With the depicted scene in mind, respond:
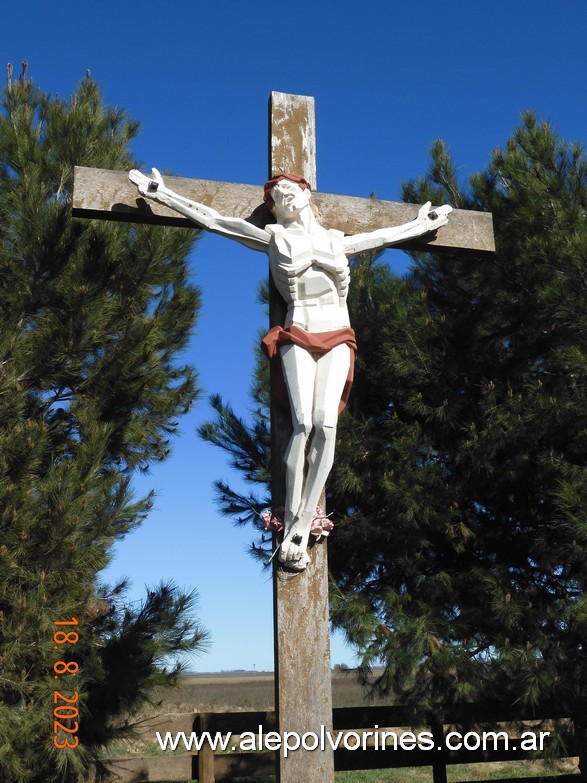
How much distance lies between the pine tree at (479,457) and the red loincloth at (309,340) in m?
2.70

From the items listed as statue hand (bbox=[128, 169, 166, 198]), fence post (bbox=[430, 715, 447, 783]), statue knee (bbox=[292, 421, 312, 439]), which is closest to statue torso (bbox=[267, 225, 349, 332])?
statue knee (bbox=[292, 421, 312, 439])

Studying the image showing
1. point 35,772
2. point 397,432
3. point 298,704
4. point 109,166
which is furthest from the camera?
point 397,432

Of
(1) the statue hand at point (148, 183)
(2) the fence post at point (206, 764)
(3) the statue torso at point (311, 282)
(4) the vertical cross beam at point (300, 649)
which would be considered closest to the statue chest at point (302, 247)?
(3) the statue torso at point (311, 282)

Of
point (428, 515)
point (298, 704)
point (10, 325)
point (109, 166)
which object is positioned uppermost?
point (109, 166)

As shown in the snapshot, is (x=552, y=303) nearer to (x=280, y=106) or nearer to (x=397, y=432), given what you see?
(x=397, y=432)

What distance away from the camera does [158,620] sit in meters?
6.24

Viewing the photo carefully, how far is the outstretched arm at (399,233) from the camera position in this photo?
410cm

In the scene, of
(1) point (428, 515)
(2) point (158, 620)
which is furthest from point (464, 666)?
(2) point (158, 620)

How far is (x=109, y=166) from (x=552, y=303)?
3.34 meters

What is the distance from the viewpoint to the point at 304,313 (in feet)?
12.4

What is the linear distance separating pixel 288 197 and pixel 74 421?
2935 mm

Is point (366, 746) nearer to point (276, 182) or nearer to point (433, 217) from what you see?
point (433, 217)

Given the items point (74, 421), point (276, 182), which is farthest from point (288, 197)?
point (74, 421)

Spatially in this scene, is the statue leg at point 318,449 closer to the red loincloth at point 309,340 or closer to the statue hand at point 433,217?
the red loincloth at point 309,340
